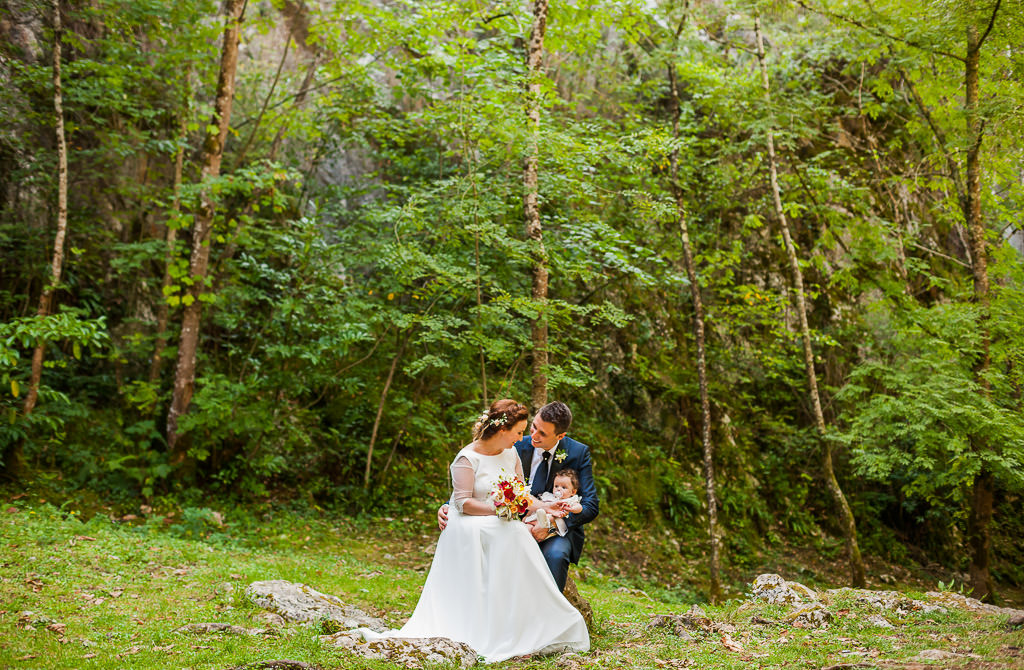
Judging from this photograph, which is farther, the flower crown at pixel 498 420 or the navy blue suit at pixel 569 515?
the navy blue suit at pixel 569 515

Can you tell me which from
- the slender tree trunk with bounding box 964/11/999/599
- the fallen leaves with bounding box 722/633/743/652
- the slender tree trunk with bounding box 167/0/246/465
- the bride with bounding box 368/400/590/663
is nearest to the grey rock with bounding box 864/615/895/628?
the fallen leaves with bounding box 722/633/743/652

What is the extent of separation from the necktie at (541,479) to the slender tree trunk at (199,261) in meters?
5.89

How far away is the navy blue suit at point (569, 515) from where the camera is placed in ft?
16.1

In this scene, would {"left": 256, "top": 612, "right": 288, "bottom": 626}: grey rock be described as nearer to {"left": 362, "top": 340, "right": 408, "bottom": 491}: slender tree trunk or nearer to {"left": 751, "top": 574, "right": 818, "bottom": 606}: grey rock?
{"left": 751, "top": 574, "right": 818, "bottom": 606}: grey rock

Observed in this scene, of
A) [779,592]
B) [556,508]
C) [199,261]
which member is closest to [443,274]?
[199,261]

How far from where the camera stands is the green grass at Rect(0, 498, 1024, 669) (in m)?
3.80

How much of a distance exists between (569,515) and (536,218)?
4251 mm

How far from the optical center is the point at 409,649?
3998mm

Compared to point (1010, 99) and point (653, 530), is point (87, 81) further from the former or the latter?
point (1010, 99)

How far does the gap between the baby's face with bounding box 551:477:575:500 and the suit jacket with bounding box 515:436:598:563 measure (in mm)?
108

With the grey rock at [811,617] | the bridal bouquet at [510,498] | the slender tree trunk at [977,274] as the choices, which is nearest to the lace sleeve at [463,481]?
the bridal bouquet at [510,498]

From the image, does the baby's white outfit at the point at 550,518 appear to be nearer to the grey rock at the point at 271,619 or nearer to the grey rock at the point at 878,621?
the grey rock at the point at 271,619

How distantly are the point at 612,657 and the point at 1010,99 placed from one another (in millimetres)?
8369

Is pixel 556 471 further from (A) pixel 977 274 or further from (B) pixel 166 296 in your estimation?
(A) pixel 977 274
